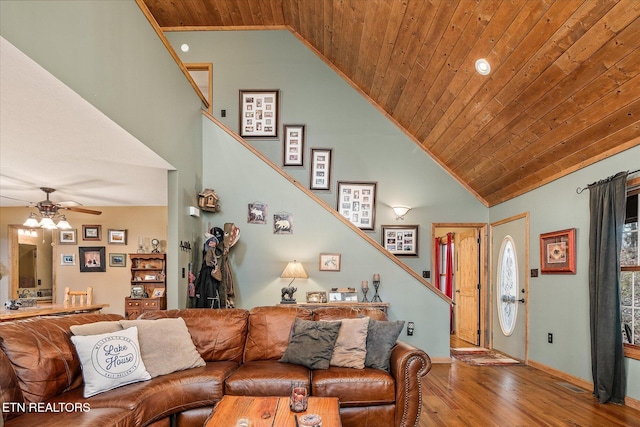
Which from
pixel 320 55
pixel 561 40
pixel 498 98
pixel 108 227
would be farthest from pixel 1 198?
pixel 561 40

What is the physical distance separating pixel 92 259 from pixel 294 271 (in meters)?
4.44

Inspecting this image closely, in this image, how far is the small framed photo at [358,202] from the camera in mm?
6551

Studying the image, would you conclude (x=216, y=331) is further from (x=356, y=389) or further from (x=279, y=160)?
(x=279, y=160)

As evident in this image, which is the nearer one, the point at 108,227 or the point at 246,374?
the point at 246,374

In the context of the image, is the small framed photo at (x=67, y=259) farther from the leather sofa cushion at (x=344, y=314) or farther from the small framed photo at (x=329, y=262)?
the leather sofa cushion at (x=344, y=314)

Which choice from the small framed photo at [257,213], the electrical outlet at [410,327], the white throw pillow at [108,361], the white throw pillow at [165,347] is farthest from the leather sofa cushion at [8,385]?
the electrical outlet at [410,327]

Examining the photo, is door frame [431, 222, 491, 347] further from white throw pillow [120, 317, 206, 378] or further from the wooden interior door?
white throw pillow [120, 317, 206, 378]

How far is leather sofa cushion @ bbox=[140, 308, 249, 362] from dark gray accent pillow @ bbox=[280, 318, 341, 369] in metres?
0.46

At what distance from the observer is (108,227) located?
7.43 meters

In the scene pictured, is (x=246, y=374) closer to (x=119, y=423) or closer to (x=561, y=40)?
(x=119, y=423)

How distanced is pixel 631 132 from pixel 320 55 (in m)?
4.61

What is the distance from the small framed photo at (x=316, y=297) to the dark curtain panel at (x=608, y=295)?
9.90ft

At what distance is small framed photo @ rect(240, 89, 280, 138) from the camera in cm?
664

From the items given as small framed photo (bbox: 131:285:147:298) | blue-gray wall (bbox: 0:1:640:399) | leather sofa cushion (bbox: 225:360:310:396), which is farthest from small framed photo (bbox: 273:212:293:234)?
leather sofa cushion (bbox: 225:360:310:396)
